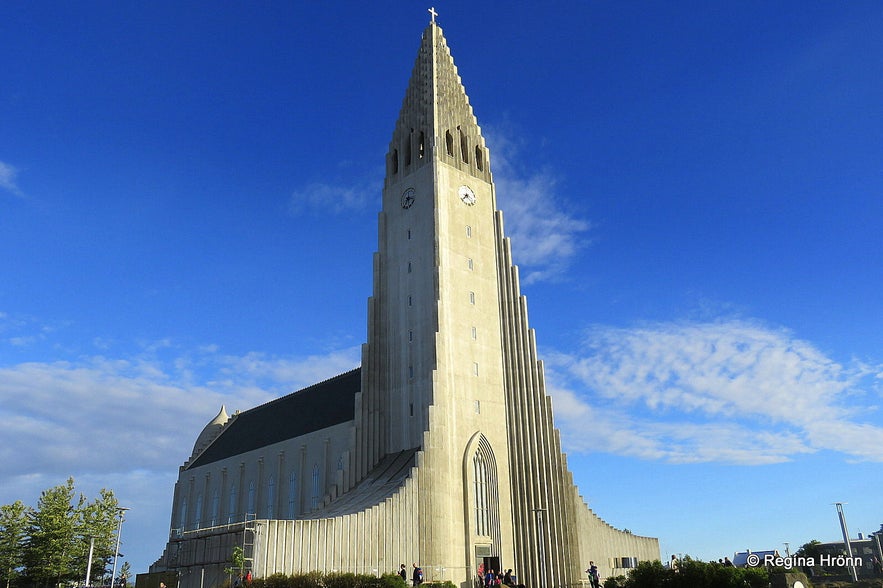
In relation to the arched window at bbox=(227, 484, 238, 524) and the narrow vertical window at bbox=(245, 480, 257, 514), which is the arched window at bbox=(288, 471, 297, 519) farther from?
the arched window at bbox=(227, 484, 238, 524)

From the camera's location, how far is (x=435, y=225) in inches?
2056

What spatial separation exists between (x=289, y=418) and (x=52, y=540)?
826 inches

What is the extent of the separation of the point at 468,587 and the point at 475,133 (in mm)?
34787

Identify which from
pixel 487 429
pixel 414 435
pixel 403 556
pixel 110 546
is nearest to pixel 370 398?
pixel 414 435

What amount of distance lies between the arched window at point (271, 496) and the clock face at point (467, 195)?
1130 inches

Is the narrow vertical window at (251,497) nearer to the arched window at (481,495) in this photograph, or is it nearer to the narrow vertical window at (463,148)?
the arched window at (481,495)

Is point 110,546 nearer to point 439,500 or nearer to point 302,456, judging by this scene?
point 302,456

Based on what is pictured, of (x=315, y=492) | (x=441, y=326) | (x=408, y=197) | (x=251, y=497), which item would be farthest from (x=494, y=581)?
(x=251, y=497)

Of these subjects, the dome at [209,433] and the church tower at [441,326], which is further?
the dome at [209,433]

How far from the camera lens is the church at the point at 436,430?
4191cm

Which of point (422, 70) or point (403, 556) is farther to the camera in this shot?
point (422, 70)

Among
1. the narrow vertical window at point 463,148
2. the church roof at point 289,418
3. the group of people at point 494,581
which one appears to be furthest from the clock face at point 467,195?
the group of people at point 494,581

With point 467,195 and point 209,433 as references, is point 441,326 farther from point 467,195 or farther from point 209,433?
point 209,433

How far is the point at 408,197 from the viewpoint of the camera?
55.8 meters
